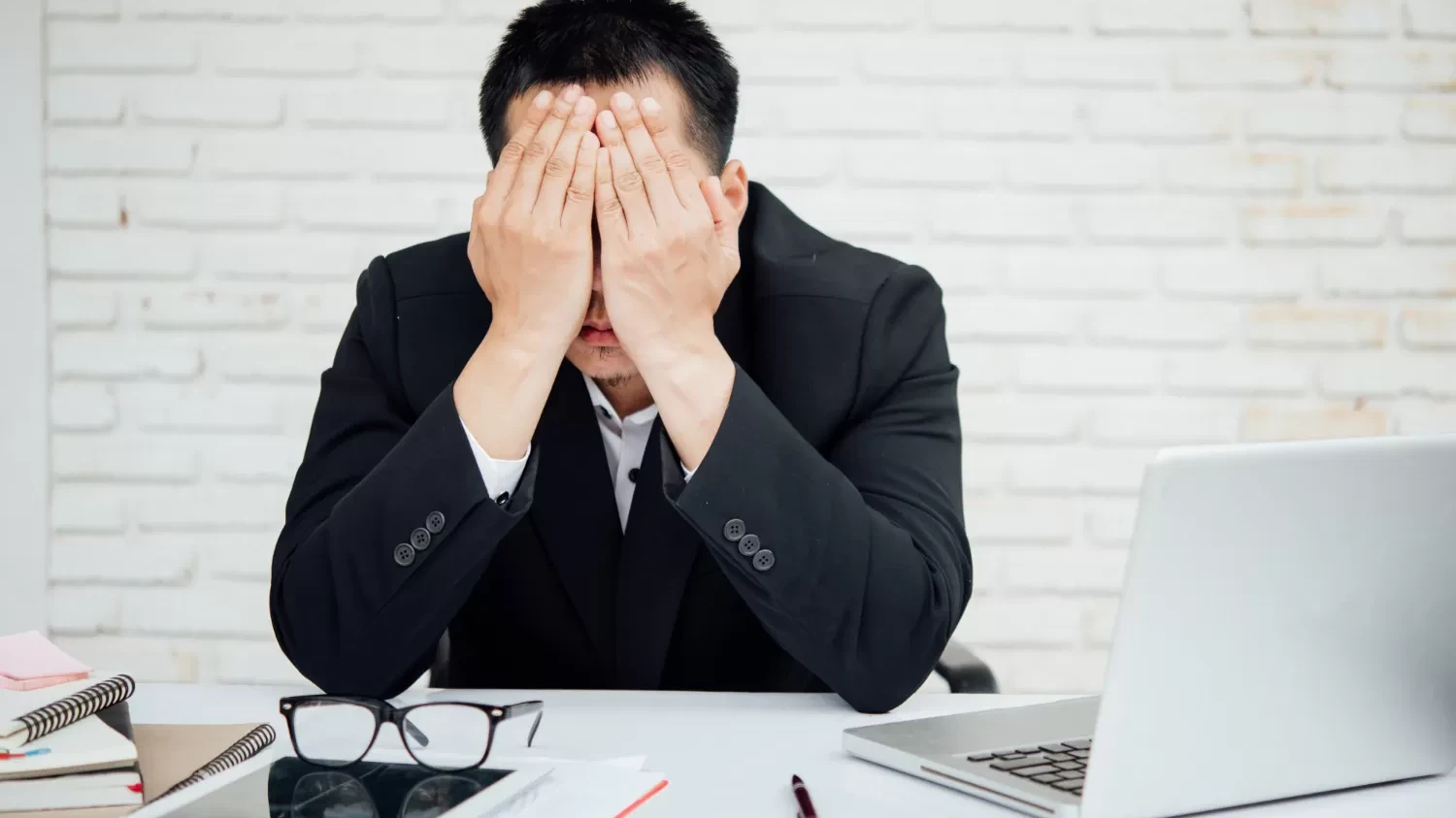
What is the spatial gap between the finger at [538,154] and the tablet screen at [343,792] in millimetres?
559

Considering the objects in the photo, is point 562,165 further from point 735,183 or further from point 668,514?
point 668,514

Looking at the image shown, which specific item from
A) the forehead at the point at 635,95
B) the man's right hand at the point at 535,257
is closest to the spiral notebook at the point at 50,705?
the man's right hand at the point at 535,257

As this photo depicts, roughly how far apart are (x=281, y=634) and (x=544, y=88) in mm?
595

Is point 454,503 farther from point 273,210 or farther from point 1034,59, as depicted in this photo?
point 1034,59

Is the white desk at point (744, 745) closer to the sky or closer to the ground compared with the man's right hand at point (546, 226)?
closer to the ground

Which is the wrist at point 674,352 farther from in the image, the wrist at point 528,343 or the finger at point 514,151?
the finger at point 514,151

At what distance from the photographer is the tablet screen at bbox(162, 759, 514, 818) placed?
624mm

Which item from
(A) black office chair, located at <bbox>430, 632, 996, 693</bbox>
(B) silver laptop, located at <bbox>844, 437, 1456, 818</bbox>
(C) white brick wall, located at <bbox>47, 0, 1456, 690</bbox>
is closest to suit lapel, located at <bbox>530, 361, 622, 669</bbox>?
(A) black office chair, located at <bbox>430, 632, 996, 693</bbox>

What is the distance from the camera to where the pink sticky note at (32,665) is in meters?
0.79

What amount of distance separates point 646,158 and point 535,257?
14 centimetres

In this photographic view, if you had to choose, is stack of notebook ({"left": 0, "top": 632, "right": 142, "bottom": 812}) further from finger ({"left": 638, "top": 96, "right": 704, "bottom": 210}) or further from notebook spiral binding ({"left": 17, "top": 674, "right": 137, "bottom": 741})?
finger ({"left": 638, "top": 96, "right": 704, "bottom": 210})

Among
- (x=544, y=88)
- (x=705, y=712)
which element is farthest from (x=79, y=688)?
(x=544, y=88)

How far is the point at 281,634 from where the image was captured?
112 cm

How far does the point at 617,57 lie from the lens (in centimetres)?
121
